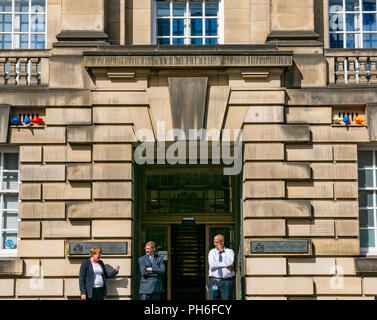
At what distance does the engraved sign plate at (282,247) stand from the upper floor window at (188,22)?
15.2 feet

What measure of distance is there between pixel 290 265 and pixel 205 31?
5.48m

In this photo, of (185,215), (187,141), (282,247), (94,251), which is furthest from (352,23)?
(94,251)

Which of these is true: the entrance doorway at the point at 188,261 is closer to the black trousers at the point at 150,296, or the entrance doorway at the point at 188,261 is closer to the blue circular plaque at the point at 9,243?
the black trousers at the point at 150,296

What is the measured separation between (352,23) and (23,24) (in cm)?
734

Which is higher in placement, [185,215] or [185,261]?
[185,215]

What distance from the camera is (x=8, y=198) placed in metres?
15.8

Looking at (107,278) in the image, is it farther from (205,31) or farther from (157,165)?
(205,31)

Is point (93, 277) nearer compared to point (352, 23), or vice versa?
point (93, 277)

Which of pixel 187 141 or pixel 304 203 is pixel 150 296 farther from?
pixel 304 203

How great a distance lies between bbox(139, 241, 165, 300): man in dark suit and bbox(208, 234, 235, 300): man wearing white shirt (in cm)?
104

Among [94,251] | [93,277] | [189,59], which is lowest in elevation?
[93,277]

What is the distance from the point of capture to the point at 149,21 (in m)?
16.0

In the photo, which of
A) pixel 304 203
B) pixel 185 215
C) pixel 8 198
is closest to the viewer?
pixel 304 203

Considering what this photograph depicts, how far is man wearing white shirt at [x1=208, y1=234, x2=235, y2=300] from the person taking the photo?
14266 mm
